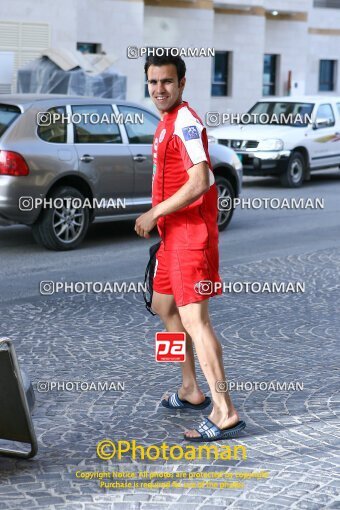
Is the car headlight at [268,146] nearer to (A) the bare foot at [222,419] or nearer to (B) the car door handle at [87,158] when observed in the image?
(B) the car door handle at [87,158]

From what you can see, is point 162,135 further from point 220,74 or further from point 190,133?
point 220,74

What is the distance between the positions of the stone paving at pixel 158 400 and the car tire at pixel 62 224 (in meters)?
2.66

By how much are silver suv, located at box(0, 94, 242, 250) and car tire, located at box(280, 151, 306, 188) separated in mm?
7938

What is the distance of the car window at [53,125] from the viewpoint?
12.8m

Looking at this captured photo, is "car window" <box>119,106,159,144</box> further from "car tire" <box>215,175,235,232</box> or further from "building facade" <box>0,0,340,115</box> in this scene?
"building facade" <box>0,0,340,115</box>

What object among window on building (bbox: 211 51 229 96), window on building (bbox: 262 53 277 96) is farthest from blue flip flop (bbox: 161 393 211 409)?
window on building (bbox: 262 53 277 96)

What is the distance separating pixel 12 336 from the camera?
8508mm

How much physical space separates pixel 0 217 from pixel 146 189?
2.06 m

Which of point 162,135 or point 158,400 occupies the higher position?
point 162,135

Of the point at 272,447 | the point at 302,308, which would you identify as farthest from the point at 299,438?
the point at 302,308

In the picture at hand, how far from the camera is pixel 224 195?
49.8 feet

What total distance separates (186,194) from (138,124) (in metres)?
8.32

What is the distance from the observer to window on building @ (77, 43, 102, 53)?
33.5 meters

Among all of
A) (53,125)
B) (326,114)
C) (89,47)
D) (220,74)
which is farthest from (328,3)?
(53,125)
